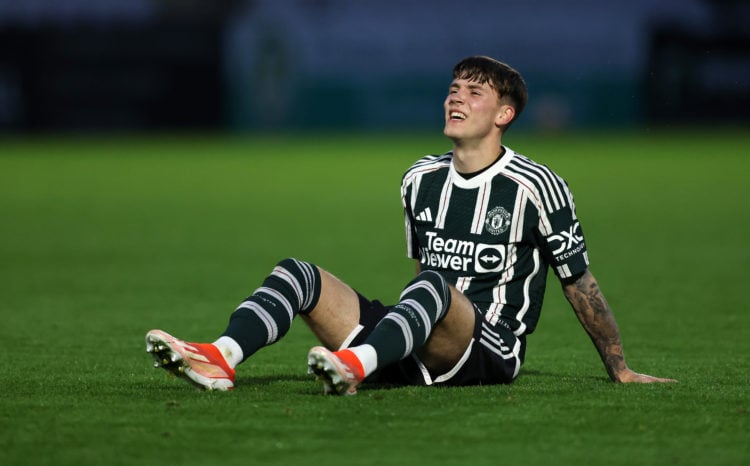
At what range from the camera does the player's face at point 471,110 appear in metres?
5.53

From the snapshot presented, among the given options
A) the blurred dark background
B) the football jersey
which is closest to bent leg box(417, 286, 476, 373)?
the football jersey

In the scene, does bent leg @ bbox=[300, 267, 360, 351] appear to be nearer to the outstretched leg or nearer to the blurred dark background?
the outstretched leg

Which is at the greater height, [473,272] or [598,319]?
[473,272]

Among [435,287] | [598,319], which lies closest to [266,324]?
[435,287]

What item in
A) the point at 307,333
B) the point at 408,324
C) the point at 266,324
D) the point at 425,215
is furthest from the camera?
the point at 307,333

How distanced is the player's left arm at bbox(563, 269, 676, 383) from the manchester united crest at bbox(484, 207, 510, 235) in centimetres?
36

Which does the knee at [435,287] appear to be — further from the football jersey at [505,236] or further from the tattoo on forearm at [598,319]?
the tattoo on forearm at [598,319]

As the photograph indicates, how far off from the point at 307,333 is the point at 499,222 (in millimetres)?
2542

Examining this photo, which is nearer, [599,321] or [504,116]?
[599,321]

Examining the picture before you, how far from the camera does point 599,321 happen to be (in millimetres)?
5445

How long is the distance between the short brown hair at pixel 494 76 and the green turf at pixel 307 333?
50.3 inches

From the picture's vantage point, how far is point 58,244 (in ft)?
43.1

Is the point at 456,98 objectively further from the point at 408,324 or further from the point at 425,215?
the point at 408,324

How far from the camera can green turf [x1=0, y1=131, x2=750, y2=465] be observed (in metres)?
4.36
